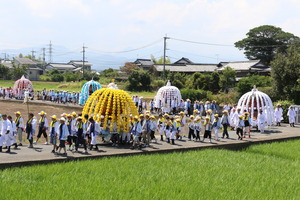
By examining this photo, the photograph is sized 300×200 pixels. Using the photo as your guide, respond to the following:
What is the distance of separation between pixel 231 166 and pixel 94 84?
824 inches

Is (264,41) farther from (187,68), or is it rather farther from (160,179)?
(160,179)

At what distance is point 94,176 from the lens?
10.6 meters

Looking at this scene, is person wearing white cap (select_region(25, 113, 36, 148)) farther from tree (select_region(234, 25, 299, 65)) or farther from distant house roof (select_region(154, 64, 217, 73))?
tree (select_region(234, 25, 299, 65))

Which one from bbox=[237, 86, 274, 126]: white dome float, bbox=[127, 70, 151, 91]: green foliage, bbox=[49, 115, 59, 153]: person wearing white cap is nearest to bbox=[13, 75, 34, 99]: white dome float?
bbox=[127, 70, 151, 91]: green foliage

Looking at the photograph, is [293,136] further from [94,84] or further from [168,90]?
A: [94,84]

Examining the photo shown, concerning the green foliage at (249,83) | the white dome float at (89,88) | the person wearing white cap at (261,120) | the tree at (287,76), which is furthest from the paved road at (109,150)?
the white dome float at (89,88)

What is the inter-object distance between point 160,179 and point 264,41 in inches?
2054

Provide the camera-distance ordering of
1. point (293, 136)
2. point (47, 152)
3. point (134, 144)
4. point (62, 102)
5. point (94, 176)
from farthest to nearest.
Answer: point (62, 102)
point (293, 136)
point (134, 144)
point (47, 152)
point (94, 176)

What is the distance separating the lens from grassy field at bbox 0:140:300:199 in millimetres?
9156

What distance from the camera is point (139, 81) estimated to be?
160 ft

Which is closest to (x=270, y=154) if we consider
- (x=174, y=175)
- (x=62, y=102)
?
(x=174, y=175)

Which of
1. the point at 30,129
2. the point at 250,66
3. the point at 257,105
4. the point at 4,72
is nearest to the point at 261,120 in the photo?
the point at 257,105

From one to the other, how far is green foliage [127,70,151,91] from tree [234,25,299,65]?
20.5m

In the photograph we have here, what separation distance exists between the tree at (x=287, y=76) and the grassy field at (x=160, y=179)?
54.3ft
